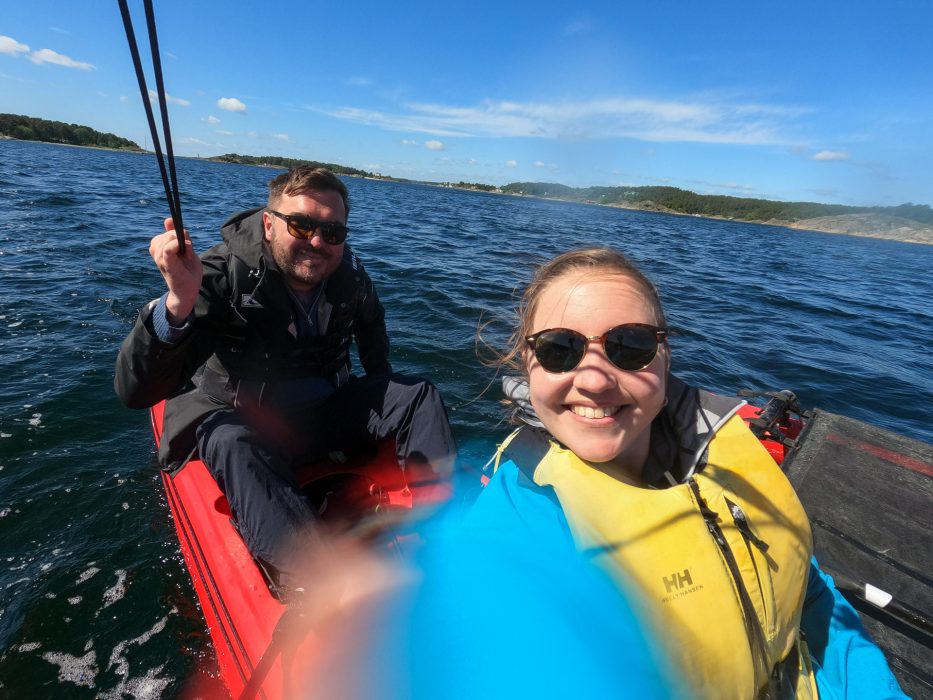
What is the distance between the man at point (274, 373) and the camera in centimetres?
239

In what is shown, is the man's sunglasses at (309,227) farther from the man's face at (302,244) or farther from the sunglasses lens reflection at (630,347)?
the sunglasses lens reflection at (630,347)

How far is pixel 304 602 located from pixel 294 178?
2.73m

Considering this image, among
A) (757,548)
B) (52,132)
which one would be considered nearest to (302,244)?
(757,548)

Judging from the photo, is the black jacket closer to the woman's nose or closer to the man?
the man

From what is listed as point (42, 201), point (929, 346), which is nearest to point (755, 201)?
point (929, 346)

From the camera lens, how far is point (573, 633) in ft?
3.65

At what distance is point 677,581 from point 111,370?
633 cm

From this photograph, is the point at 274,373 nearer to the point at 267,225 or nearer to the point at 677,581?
the point at 267,225

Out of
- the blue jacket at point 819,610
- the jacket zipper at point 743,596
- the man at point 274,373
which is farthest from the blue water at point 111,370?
the jacket zipper at point 743,596

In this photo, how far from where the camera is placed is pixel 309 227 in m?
3.09

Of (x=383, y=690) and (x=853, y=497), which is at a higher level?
(x=383, y=690)

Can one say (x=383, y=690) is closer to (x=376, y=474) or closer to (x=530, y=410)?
(x=530, y=410)

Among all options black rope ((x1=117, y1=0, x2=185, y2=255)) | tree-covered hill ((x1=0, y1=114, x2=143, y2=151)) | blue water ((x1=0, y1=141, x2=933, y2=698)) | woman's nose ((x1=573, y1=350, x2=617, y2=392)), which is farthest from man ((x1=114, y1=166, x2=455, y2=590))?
tree-covered hill ((x1=0, y1=114, x2=143, y2=151))

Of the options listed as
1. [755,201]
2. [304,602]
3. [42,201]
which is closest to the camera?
[304,602]
